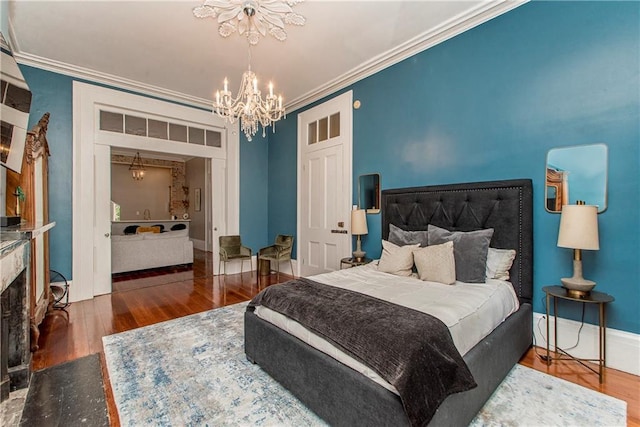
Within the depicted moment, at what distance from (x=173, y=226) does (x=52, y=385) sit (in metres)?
5.04

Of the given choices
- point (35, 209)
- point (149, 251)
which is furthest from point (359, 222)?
point (149, 251)

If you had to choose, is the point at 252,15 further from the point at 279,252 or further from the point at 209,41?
the point at 279,252

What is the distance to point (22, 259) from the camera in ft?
6.47

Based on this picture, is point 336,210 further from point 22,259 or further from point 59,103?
point 59,103

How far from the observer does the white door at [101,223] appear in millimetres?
3994

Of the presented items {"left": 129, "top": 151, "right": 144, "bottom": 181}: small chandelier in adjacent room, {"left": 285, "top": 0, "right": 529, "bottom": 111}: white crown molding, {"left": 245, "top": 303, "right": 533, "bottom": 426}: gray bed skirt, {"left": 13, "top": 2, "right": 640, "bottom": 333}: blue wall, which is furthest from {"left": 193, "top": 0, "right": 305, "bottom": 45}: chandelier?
{"left": 129, "top": 151, "right": 144, "bottom": 181}: small chandelier in adjacent room

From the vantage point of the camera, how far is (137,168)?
28.0 ft

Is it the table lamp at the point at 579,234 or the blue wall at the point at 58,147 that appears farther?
the blue wall at the point at 58,147

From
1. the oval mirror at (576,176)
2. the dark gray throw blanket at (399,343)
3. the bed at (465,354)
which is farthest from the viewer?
the oval mirror at (576,176)

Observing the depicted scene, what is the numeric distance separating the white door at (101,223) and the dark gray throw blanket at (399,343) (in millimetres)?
3682

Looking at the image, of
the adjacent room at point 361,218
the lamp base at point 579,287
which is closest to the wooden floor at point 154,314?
the adjacent room at point 361,218

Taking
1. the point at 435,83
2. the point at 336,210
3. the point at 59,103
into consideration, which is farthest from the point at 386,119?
the point at 59,103

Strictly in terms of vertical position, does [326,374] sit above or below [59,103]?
below

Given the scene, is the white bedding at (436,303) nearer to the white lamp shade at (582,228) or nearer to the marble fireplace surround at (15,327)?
the white lamp shade at (582,228)
